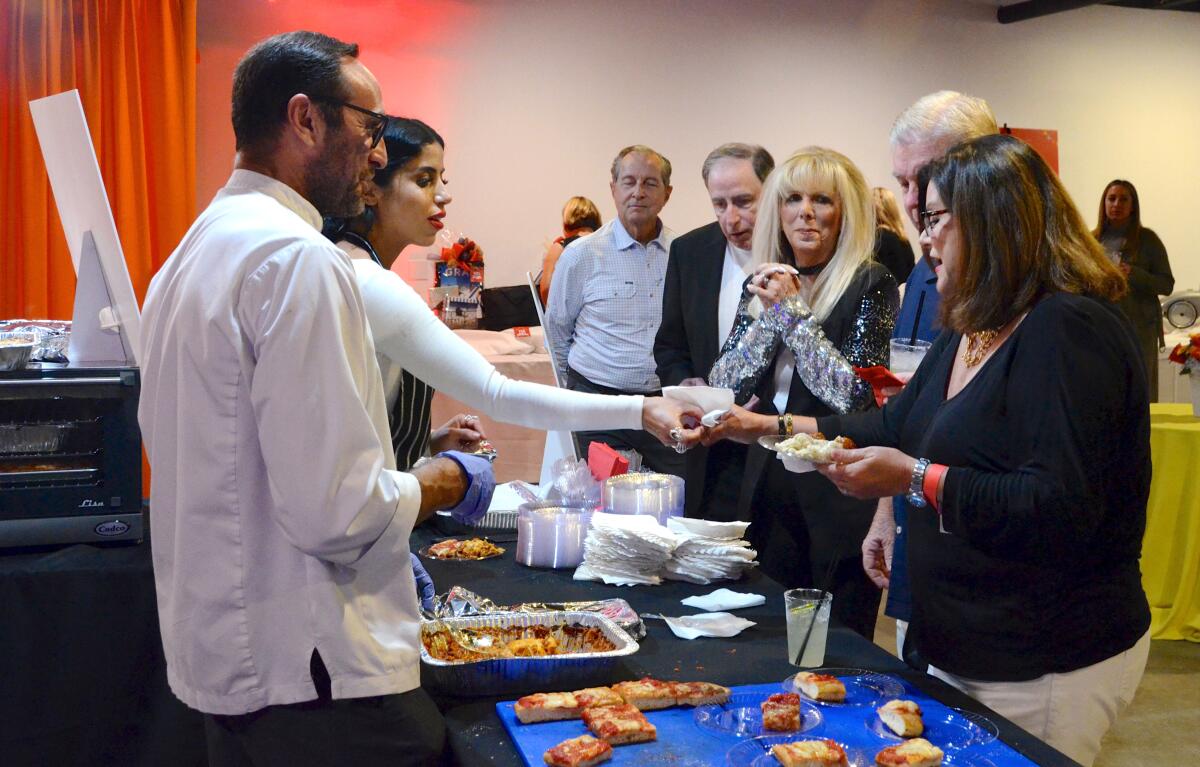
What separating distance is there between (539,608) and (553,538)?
0.41 m

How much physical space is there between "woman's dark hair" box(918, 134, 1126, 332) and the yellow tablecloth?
293 centimetres

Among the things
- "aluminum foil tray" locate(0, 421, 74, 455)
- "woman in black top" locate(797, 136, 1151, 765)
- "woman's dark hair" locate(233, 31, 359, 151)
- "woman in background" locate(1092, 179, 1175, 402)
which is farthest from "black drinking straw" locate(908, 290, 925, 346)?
"woman in background" locate(1092, 179, 1175, 402)

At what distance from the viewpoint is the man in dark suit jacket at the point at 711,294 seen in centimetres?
279

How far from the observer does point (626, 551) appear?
6.87 feet

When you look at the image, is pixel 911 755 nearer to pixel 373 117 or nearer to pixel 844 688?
pixel 844 688

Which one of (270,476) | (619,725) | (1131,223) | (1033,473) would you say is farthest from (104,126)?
(1131,223)

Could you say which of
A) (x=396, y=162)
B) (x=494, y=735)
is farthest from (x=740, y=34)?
(x=494, y=735)

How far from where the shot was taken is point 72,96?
2.19 metres

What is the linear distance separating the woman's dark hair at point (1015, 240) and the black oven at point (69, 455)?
168cm

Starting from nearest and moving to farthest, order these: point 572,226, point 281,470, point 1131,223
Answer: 1. point 281,470
2. point 572,226
3. point 1131,223

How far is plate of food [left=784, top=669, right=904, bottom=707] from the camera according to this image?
1495 mm

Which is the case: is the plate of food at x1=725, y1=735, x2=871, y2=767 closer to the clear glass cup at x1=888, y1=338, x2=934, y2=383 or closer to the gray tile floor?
the clear glass cup at x1=888, y1=338, x2=934, y2=383

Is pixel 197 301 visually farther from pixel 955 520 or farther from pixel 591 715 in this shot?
pixel 955 520

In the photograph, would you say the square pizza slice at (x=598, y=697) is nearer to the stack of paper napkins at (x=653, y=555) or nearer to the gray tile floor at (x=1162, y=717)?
the stack of paper napkins at (x=653, y=555)
